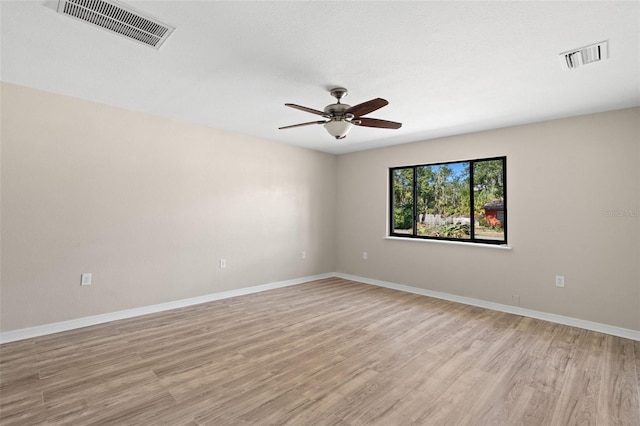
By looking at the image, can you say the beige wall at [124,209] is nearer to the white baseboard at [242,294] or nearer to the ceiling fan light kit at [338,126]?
the white baseboard at [242,294]

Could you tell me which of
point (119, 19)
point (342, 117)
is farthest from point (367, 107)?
point (119, 19)

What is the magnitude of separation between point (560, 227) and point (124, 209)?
5.19m

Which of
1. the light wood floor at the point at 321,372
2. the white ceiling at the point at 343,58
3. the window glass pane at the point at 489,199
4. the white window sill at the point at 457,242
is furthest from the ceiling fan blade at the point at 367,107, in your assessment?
the white window sill at the point at 457,242

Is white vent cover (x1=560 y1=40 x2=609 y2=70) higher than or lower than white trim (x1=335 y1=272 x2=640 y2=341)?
higher

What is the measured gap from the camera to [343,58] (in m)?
2.34

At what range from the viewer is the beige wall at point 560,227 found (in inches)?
128

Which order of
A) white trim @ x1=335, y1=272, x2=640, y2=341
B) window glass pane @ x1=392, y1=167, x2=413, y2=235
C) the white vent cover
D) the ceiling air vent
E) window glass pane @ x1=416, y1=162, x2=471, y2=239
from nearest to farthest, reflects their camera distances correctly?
the ceiling air vent
the white vent cover
white trim @ x1=335, y1=272, x2=640, y2=341
window glass pane @ x1=416, y1=162, x2=471, y2=239
window glass pane @ x1=392, y1=167, x2=413, y2=235

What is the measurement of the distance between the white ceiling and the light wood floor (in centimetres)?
243

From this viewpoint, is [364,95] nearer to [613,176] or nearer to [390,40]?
[390,40]

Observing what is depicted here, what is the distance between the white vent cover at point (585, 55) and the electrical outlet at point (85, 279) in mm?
4811

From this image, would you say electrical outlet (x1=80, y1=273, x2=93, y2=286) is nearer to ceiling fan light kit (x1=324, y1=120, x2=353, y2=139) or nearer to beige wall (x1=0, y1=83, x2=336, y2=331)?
beige wall (x1=0, y1=83, x2=336, y2=331)

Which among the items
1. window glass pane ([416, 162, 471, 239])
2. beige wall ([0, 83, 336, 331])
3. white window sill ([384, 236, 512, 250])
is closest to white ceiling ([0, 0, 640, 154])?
beige wall ([0, 83, 336, 331])

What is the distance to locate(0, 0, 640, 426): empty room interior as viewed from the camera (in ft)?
6.38

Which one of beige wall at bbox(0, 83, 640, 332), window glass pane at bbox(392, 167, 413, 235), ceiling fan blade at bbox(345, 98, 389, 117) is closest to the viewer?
ceiling fan blade at bbox(345, 98, 389, 117)
